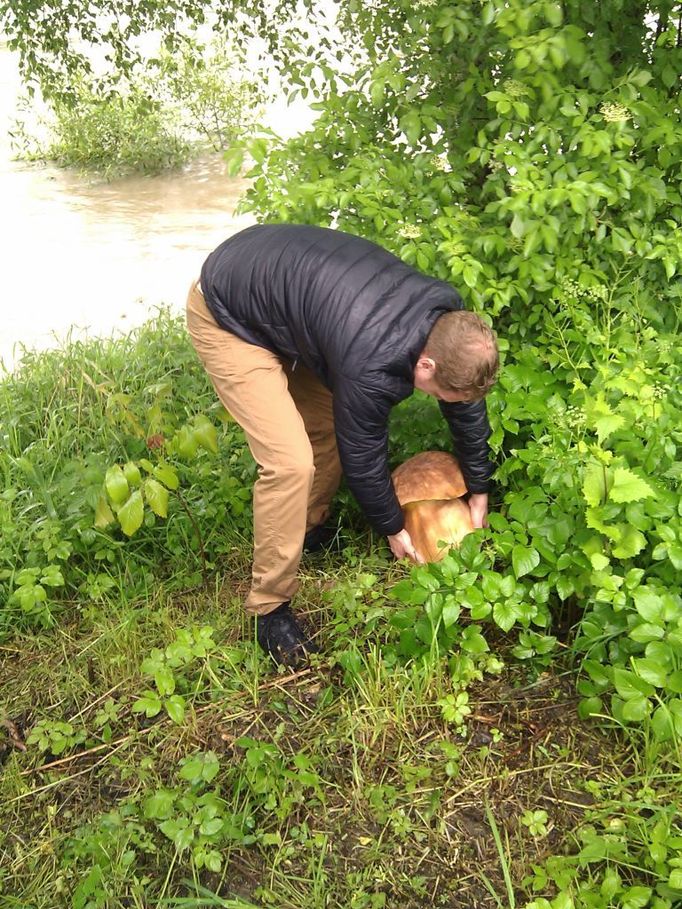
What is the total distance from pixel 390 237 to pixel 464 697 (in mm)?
1764

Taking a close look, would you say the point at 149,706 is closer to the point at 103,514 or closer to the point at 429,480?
the point at 103,514

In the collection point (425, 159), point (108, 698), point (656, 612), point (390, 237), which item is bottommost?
point (108, 698)

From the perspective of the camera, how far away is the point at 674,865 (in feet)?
6.01

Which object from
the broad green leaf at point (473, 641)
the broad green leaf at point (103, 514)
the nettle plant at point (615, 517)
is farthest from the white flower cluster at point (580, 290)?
the broad green leaf at point (103, 514)

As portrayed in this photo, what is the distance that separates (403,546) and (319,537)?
0.61 m

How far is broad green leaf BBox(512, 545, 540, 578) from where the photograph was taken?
93.7 inches

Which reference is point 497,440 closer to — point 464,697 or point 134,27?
point 464,697

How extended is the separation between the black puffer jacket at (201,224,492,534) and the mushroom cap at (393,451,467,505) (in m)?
0.12

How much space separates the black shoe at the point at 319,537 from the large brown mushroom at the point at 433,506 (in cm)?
51

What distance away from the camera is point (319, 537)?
3348 millimetres

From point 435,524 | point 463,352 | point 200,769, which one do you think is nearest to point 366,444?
point 463,352

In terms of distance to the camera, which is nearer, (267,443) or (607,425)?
(607,425)

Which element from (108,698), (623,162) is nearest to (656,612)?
(623,162)

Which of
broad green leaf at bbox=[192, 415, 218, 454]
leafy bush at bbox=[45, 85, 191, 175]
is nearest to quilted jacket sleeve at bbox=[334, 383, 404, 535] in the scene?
broad green leaf at bbox=[192, 415, 218, 454]
